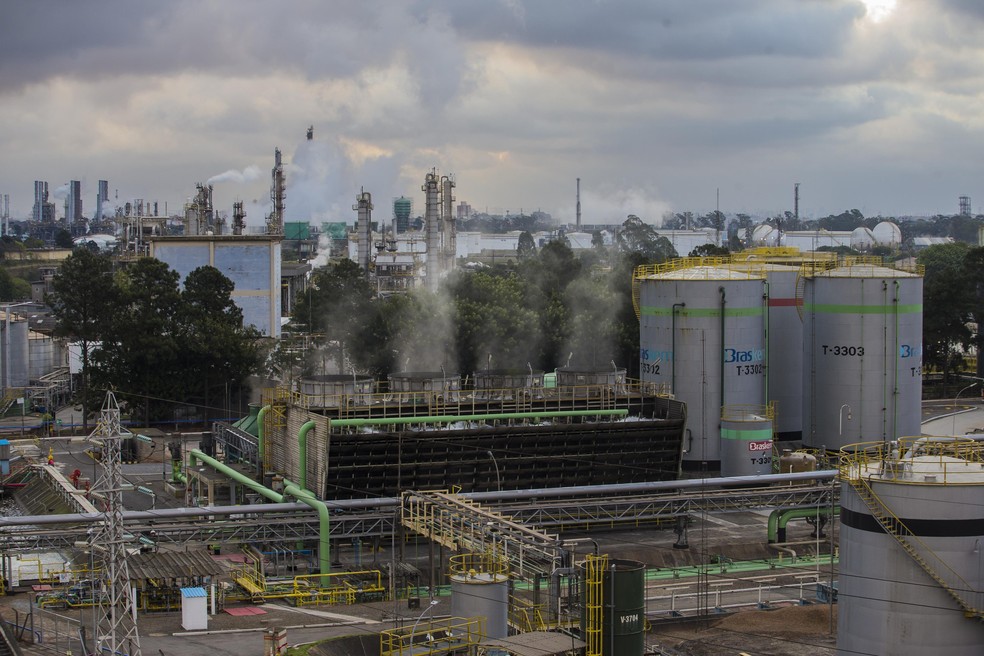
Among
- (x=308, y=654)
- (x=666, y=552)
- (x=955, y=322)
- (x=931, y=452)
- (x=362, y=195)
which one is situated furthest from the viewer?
(x=362, y=195)

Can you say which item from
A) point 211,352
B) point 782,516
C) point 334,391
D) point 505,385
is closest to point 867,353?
point 782,516

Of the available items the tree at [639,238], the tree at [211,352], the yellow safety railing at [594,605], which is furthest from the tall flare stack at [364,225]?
the yellow safety railing at [594,605]

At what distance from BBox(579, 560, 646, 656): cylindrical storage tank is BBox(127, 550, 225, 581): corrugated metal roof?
12944 mm

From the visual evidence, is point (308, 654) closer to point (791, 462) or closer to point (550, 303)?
point (791, 462)

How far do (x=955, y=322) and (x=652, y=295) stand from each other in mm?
40870

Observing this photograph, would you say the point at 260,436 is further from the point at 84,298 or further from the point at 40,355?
the point at 40,355

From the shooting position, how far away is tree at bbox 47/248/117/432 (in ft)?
240

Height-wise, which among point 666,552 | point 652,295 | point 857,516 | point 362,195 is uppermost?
point 362,195

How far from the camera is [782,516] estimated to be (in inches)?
1809

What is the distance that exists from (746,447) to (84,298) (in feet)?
130

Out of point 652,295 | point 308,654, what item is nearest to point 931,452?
point 308,654

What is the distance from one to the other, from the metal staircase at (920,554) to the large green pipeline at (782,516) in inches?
787

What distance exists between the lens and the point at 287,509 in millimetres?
40562

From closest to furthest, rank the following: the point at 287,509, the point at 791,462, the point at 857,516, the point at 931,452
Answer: the point at 857,516
the point at 931,452
the point at 287,509
the point at 791,462
